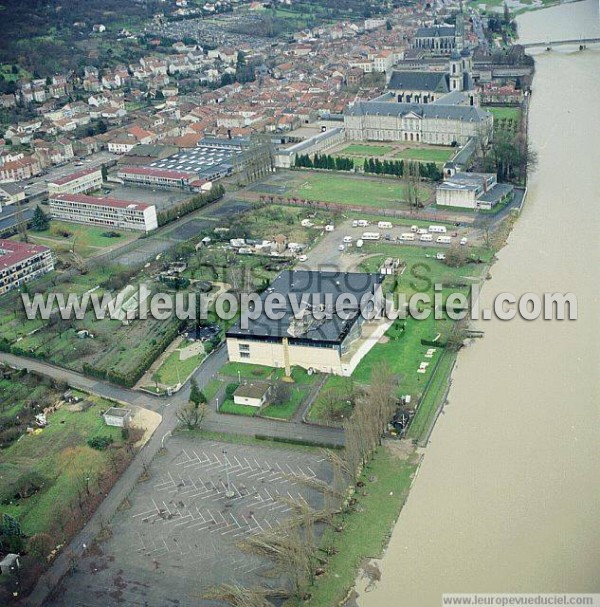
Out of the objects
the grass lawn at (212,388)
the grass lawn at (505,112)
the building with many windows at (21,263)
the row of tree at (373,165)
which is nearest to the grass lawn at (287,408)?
the grass lawn at (212,388)

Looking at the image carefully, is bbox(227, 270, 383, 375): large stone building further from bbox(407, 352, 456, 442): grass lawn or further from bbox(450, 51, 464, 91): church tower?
bbox(450, 51, 464, 91): church tower

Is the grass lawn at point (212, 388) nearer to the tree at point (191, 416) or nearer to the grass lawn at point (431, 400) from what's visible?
the tree at point (191, 416)

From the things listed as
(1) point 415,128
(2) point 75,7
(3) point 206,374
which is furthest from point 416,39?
(3) point 206,374

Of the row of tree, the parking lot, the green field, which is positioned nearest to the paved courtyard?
the green field

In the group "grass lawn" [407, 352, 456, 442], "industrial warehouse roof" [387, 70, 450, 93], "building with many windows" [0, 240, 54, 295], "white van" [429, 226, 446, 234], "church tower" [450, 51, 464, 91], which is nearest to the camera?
"grass lawn" [407, 352, 456, 442]

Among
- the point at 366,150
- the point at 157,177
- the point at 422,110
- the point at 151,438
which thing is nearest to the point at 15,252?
the point at 157,177

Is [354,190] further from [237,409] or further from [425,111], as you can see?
[237,409]

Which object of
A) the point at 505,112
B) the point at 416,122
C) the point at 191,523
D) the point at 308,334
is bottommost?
the point at 191,523

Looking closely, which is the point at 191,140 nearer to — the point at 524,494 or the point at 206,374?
the point at 206,374
